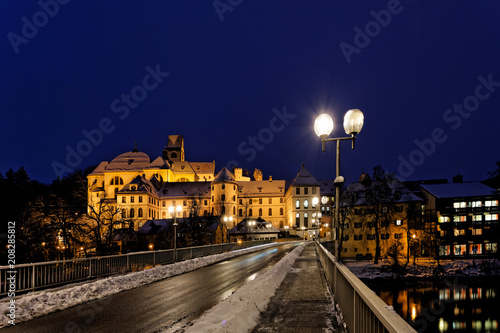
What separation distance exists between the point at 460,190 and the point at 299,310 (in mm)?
71172

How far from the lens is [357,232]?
7012 centimetres

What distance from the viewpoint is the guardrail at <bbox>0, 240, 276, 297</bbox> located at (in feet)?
39.8

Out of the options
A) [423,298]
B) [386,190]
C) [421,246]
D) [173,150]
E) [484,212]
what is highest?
[173,150]

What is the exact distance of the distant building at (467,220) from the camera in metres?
64.8

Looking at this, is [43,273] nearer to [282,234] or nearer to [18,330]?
[18,330]

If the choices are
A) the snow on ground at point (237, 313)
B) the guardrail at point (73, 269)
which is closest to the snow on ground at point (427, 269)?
the guardrail at point (73, 269)

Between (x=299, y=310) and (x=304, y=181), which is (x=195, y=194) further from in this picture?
(x=299, y=310)

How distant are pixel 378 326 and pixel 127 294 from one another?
11355mm

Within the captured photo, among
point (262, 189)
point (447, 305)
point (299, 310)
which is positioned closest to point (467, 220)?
point (447, 305)

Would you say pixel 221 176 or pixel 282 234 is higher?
pixel 221 176

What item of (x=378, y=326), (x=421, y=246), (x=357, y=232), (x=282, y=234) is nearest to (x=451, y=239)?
(x=421, y=246)

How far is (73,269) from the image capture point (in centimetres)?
1509

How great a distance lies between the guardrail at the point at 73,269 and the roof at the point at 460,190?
6093 centimetres

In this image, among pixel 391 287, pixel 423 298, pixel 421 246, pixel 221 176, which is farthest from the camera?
pixel 221 176
